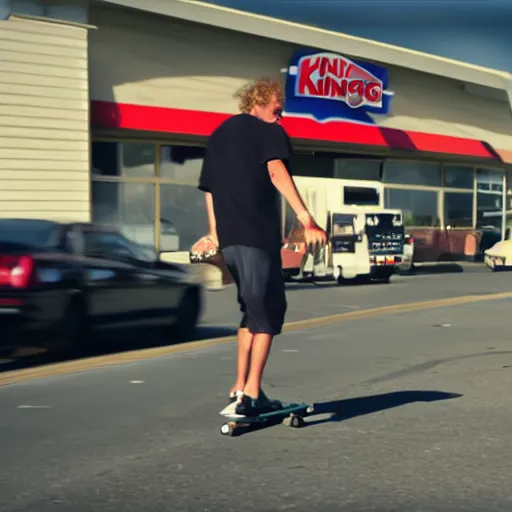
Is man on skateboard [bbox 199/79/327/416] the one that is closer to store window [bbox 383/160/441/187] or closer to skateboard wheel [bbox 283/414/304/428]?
skateboard wheel [bbox 283/414/304/428]

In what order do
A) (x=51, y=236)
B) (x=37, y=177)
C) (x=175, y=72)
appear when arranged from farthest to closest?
1. (x=175, y=72)
2. (x=37, y=177)
3. (x=51, y=236)

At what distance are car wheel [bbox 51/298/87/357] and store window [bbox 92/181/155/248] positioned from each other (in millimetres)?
14937

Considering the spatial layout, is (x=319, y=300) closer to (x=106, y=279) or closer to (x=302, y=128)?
(x=106, y=279)

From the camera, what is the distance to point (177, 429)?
21.7ft

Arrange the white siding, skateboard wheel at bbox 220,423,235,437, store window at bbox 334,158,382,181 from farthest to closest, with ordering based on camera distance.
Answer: store window at bbox 334,158,382,181
the white siding
skateboard wheel at bbox 220,423,235,437

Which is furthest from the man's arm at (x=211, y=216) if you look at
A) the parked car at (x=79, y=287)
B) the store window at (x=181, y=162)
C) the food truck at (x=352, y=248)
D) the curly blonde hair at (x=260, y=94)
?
the store window at (x=181, y=162)

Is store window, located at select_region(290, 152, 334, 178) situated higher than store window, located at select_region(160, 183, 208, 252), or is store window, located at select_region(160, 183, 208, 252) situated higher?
store window, located at select_region(290, 152, 334, 178)

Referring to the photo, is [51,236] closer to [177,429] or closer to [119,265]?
[119,265]

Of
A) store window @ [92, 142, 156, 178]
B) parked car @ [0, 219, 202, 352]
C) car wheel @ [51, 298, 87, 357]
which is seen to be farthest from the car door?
store window @ [92, 142, 156, 178]

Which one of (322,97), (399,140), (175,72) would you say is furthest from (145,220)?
Result: (399,140)

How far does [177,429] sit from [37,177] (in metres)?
17.5

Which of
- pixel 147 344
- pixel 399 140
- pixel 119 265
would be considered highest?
pixel 399 140

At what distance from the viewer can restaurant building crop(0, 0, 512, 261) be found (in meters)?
23.3

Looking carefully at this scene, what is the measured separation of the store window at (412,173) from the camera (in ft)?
111
